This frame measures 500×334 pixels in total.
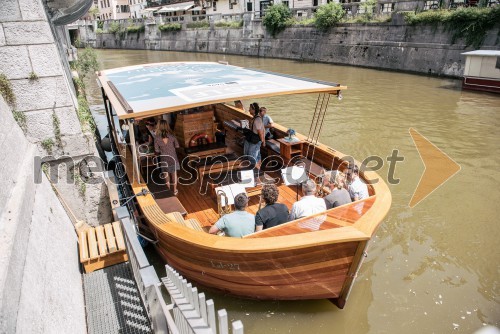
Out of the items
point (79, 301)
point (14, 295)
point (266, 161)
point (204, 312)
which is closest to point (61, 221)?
point (79, 301)

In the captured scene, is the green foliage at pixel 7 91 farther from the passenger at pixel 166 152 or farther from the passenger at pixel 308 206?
the passenger at pixel 308 206

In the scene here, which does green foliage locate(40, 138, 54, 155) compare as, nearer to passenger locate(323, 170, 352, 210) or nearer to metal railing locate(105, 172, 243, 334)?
metal railing locate(105, 172, 243, 334)

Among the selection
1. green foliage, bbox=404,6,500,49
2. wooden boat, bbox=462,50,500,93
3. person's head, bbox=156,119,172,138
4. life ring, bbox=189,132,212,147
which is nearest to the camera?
person's head, bbox=156,119,172,138

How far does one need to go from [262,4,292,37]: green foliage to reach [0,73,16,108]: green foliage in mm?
28185

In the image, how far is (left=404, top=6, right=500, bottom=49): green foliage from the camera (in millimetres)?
17984

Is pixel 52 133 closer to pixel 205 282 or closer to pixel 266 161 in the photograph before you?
pixel 205 282

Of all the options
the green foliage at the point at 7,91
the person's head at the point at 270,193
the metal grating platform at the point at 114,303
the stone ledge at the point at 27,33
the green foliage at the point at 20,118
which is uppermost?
the stone ledge at the point at 27,33

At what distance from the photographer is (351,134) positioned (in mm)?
12375

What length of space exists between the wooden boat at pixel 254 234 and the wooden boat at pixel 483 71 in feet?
41.0

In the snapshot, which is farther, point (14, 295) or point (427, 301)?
point (427, 301)

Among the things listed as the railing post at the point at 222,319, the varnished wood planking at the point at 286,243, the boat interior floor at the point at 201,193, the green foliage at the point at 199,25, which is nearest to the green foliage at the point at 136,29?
the green foliage at the point at 199,25

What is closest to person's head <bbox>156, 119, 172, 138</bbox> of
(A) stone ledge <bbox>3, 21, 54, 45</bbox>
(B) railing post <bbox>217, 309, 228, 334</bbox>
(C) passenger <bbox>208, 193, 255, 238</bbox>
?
(A) stone ledge <bbox>3, 21, 54, 45</bbox>

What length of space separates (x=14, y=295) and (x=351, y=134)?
1115cm

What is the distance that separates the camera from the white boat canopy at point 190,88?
5.10 meters
